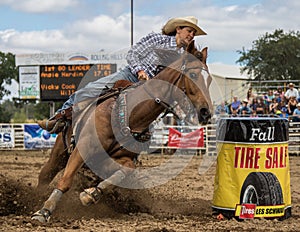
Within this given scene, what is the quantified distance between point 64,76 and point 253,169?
49.0 ft

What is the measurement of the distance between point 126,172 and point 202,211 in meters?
1.40

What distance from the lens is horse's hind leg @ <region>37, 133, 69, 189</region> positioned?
6.75 m

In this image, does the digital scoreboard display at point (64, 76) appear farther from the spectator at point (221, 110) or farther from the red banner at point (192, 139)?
the spectator at point (221, 110)

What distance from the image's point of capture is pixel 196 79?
5.34m

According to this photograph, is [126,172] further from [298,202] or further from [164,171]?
[164,171]

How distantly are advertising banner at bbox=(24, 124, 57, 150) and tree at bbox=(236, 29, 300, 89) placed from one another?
30267 millimetres

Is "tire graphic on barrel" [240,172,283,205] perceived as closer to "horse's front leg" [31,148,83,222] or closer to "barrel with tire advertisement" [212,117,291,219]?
"barrel with tire advertisement" [212,117,291,219]

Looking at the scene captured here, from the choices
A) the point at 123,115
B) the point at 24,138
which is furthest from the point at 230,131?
the point at 24,138

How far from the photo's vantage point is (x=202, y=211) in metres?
6.56

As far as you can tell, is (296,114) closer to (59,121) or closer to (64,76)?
(64,76)

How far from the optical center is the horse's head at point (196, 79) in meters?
5.23

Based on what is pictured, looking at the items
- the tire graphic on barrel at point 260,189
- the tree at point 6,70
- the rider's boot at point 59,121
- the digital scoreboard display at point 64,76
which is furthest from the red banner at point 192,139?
the tree at point 6,70

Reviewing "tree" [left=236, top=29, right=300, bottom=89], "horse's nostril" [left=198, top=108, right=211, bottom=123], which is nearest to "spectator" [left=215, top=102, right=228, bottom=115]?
"horse's nostril" [left=198, top=108, right=211, bottom=123]

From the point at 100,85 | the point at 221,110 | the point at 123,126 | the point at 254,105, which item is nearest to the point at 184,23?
the point at 100,85
